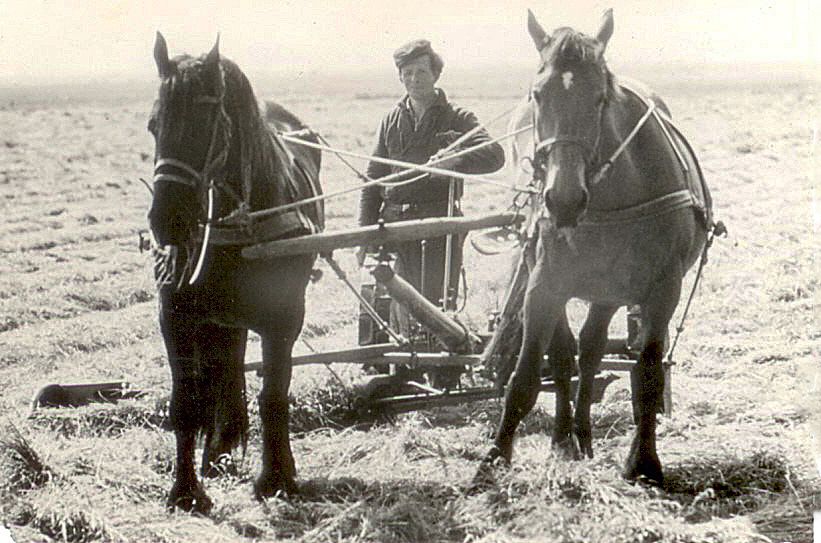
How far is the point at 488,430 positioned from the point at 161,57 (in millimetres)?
2736

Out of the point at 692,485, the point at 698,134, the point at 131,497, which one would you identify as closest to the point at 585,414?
the point at 692,485

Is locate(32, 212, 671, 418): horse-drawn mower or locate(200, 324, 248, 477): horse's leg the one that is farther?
locate(200, 324, 248, 477): horse's leg

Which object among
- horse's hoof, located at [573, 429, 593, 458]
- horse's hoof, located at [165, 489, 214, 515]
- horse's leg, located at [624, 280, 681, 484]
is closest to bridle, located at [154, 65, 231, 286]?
horse's hoof, located at [165, 489, 214, 515]

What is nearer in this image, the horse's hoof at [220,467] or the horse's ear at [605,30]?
the horse's ear at [605,30]

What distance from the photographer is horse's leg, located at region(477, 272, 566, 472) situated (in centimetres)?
436

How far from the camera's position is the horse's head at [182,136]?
11.8 ft

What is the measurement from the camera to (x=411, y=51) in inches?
210

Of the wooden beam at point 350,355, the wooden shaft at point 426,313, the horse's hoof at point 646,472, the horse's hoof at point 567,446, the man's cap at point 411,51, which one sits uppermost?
the man's cap at point 411,51

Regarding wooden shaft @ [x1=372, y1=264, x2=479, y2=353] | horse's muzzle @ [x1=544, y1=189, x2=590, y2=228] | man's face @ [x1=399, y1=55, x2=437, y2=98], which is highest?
man's face @ [x1=399, y1=55, x2=437, y2=98]

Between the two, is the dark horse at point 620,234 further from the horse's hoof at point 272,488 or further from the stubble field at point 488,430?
the horse's hoof at point 272,488

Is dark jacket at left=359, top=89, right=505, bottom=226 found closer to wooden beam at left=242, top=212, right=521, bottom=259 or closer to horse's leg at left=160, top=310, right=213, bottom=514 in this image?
wooden beam at left=242, top=212, right=521, bottom=259

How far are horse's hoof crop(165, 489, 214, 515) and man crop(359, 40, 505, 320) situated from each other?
192cm

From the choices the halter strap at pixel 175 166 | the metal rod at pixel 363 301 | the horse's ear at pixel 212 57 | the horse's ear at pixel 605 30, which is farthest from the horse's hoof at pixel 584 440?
the horse's ear at pixel 212 57

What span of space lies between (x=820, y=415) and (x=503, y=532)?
6.60ft
